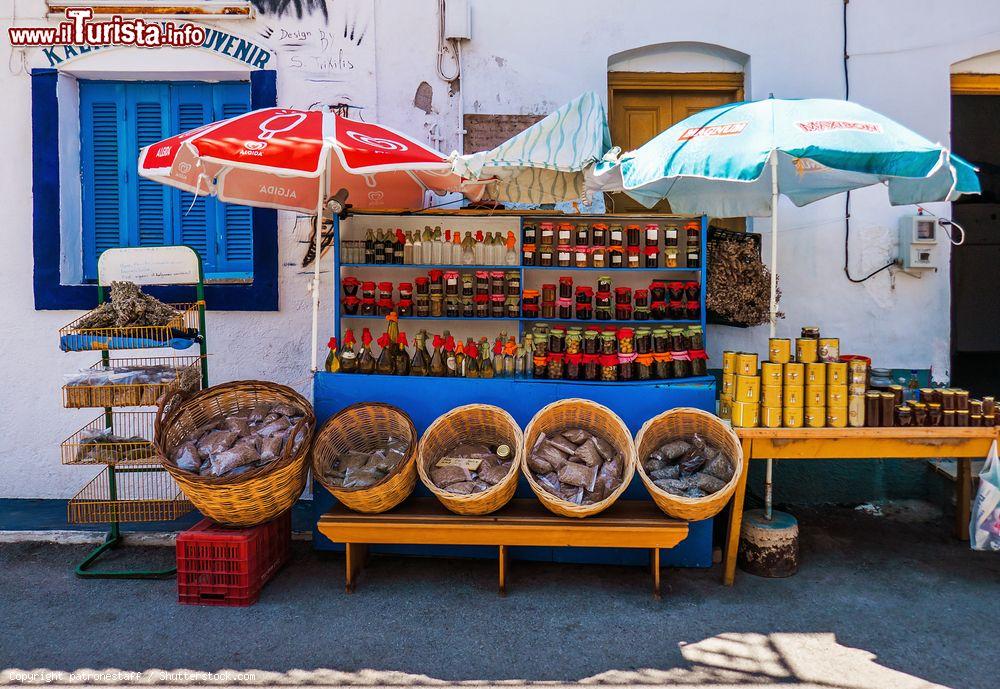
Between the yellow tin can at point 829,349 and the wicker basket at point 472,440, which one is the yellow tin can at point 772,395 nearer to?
the yellow tin can at point 829,349

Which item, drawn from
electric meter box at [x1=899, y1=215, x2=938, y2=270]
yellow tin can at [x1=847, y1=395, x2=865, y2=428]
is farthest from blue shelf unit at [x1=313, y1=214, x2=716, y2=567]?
electric meter box at [x1=899, y1=215, x2=938, y2=270]

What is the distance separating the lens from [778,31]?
592 cm

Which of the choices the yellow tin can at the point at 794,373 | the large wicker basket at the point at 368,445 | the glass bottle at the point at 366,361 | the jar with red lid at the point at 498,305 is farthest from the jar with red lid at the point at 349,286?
the yellow tin can at the point at 794,373

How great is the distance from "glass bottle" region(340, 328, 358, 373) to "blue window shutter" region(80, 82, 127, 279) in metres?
2.46

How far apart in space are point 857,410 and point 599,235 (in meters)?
2.19

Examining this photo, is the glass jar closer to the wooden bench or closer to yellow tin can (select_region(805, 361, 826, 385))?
the wooden bench

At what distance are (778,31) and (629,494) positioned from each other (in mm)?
4020

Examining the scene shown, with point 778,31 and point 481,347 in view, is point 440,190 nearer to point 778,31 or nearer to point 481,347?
point 481,347

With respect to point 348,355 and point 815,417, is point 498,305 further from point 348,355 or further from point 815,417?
point 815,417

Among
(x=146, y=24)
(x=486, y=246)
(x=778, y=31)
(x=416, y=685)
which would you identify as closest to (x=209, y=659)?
(x=416, y=685)

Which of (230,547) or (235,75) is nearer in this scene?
(230,547)

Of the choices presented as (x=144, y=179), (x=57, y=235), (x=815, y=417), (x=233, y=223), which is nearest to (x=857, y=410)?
(x=815, y=417)

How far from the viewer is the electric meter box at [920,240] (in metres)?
5.78

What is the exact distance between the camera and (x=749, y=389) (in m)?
4.36
